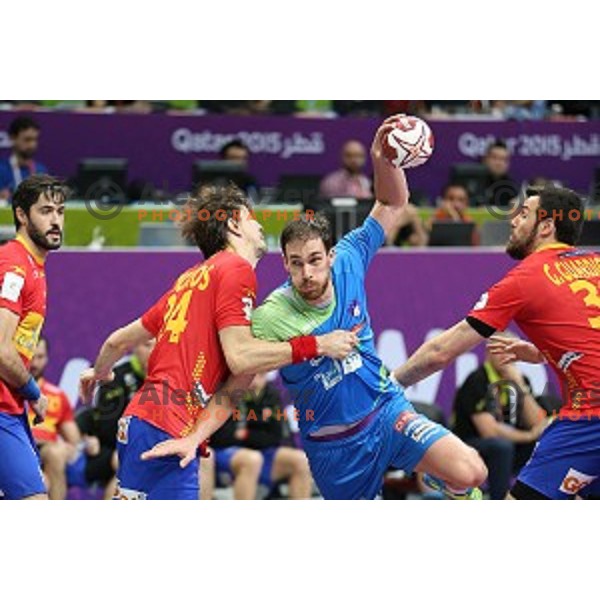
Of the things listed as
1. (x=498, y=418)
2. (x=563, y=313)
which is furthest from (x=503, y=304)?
(x=498, y=418)

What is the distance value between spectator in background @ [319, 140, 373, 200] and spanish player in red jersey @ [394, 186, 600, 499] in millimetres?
7808

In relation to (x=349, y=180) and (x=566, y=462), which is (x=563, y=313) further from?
(x=349, y=180)

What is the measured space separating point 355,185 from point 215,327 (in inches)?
334

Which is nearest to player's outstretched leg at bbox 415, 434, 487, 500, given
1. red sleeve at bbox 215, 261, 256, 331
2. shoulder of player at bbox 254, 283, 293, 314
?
shoulder of player at bbox 254, 283, 293, 314

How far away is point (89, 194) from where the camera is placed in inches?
687

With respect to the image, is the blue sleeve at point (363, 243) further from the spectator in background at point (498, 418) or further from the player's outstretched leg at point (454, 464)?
the spectator in background at point (498, 418)

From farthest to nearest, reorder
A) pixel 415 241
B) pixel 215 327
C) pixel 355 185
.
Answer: pixel 355 185 < pixel 415 241 < pixel 215 327

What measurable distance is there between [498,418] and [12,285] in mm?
5061

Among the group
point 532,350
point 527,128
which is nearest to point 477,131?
point 527,128

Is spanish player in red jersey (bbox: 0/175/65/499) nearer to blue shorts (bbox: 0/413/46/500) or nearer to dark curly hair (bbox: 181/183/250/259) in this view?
blue shorts (bbox: 0/413/46/500)

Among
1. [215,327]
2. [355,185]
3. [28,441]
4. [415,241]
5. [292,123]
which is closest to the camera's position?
[215,327]

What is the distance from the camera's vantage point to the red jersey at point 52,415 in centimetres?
1384

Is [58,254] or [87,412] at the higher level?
[58,254]

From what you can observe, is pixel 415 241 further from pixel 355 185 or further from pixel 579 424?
pixel 579 424
